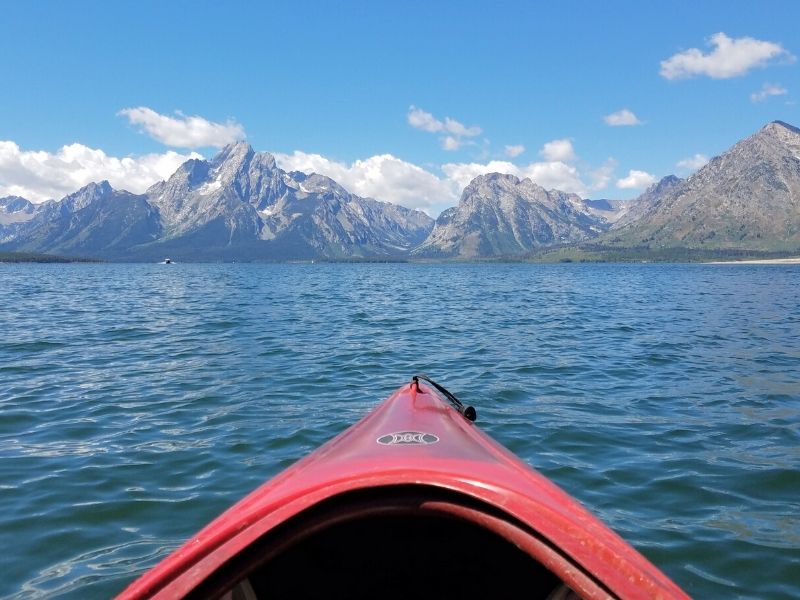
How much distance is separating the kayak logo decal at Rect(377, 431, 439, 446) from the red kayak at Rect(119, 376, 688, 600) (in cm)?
2

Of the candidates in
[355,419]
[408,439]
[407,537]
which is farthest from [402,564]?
[355,419]

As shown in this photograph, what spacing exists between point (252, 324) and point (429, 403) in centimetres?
2608

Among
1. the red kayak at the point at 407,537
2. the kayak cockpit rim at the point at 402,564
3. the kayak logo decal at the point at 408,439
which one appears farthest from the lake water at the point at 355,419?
the kayak logo decal at the point at 408,439

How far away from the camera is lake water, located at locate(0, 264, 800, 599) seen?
7.04 m

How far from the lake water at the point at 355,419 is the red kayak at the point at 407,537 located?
290cm

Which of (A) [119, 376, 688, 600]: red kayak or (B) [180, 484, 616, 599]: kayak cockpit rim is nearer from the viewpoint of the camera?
(A) [119, 376, 688, 600]: red kayak

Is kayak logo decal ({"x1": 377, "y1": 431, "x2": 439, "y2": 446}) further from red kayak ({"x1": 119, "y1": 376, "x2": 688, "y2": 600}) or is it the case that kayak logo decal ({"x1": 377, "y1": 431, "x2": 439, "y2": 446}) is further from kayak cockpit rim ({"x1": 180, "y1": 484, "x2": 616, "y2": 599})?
kayak cockpit rim ({"x1": 180, "y1": 484, "x2": 616, "y2": 599})

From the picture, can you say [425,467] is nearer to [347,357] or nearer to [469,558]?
[469,558]

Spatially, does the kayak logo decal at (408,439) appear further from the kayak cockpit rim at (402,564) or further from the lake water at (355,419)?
the lake water at (355,419)

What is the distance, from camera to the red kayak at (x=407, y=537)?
3025 mm

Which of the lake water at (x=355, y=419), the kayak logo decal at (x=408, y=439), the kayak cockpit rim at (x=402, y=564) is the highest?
the kayak logo decal at (x=408, y=439)

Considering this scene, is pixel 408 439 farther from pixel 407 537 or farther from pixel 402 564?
pixel 402 564

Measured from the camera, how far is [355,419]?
12.4 m

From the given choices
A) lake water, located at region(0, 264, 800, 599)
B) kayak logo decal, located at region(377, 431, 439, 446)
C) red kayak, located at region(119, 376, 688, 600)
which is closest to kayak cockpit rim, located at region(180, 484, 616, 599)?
red kayak, located at region(119, 376, 688, 600)
